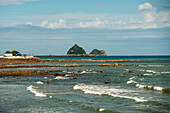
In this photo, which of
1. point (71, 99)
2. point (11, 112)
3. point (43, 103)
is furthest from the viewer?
point (71, 99)

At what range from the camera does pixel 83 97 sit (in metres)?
23.6

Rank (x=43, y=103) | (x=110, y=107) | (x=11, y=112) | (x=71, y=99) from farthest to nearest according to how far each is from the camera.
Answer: (x=71, y=99), (x=43, y=103), (x=110, y=107), (x=11, y=112)

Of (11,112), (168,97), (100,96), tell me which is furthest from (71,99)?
(168,97)

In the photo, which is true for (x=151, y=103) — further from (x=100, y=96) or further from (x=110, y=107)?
(x=100, y=96)

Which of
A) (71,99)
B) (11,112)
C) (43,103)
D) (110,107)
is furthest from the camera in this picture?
(71,99)

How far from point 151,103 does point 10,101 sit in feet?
37.4

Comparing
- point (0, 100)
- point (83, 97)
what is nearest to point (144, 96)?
point (83, 97)

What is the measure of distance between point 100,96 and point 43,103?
563cm

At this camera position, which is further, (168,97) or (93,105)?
(168,97)

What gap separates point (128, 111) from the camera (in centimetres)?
1775

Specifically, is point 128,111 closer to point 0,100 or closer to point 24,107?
point 24,107

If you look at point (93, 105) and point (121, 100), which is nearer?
point (93, 105)

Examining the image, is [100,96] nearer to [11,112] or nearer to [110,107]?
[110,107]

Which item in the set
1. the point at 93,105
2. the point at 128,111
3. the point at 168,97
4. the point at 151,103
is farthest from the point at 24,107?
the point at 168,97
